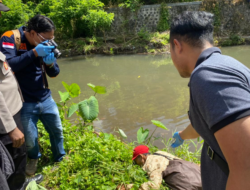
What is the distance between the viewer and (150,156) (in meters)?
2.41

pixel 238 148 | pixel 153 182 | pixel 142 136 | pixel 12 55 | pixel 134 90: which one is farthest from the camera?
pixel 134 90

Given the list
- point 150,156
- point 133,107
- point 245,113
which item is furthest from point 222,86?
point 133,107

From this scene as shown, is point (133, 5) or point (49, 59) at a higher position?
point (133, 5)

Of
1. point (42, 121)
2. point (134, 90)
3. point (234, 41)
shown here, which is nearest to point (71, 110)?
point (42, 121)

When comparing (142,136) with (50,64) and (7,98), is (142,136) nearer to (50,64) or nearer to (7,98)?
(50,64)

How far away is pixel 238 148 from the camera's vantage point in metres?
0.75

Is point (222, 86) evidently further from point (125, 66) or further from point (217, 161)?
point (125, 66)

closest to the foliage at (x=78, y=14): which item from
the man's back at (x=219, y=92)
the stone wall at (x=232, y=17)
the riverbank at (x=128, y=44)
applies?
the riverbank at (x=128, y=44)

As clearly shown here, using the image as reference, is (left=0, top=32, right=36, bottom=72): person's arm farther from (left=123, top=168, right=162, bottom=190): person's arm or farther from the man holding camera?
(left=123, top=168, right=162, bottom=190): person's arm

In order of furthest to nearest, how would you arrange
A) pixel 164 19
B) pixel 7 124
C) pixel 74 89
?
1. pixel 164 19
2. pixel 74 89
3. pixel 7 124

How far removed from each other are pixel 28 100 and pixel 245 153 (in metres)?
2.12

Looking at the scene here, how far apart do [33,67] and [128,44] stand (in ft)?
36.7

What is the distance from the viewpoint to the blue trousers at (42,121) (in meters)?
2.31

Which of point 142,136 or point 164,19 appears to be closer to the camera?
point 142,136
